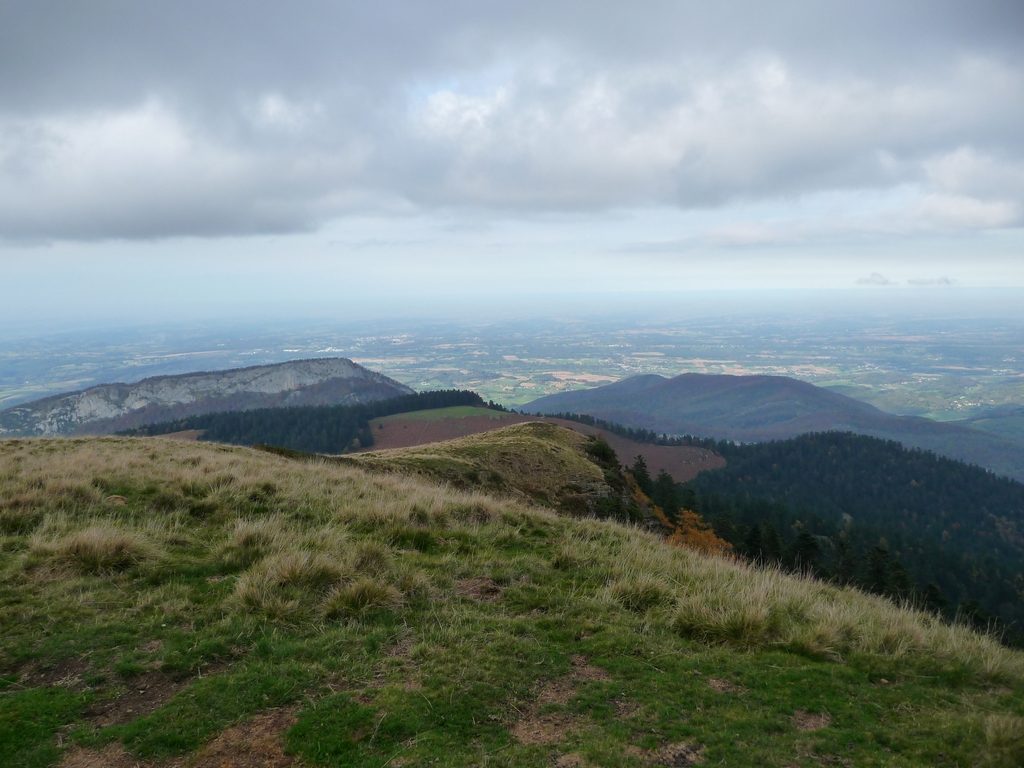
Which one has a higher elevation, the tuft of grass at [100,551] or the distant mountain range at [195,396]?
the tuft of grass at [100,551]

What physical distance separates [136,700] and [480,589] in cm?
421

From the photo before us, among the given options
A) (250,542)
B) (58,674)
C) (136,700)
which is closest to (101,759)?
(136,700)

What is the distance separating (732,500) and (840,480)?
56.3 m

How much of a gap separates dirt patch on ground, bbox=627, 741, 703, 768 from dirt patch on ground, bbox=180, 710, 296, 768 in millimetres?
2776

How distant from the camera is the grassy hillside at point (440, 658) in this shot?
4363 mm

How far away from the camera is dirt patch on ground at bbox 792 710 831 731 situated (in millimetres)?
4788

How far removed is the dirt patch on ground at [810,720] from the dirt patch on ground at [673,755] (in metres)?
1.15

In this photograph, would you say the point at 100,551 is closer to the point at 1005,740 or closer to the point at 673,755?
the point at 673,755

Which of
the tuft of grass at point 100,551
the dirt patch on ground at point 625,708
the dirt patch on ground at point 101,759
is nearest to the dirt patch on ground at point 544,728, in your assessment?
the dirt patch on ground at point 625,708

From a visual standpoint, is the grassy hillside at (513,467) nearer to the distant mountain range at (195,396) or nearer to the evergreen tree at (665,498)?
the evergreen tree at (665,498)

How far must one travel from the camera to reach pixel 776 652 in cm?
615

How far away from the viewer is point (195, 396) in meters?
166

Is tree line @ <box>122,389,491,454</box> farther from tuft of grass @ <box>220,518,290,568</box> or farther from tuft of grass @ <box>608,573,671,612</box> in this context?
tuft of grass @ <box>608,573,671,612</box>

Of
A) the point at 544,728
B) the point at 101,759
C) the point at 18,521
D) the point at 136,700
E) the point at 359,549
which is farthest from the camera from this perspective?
the point at 18,521
